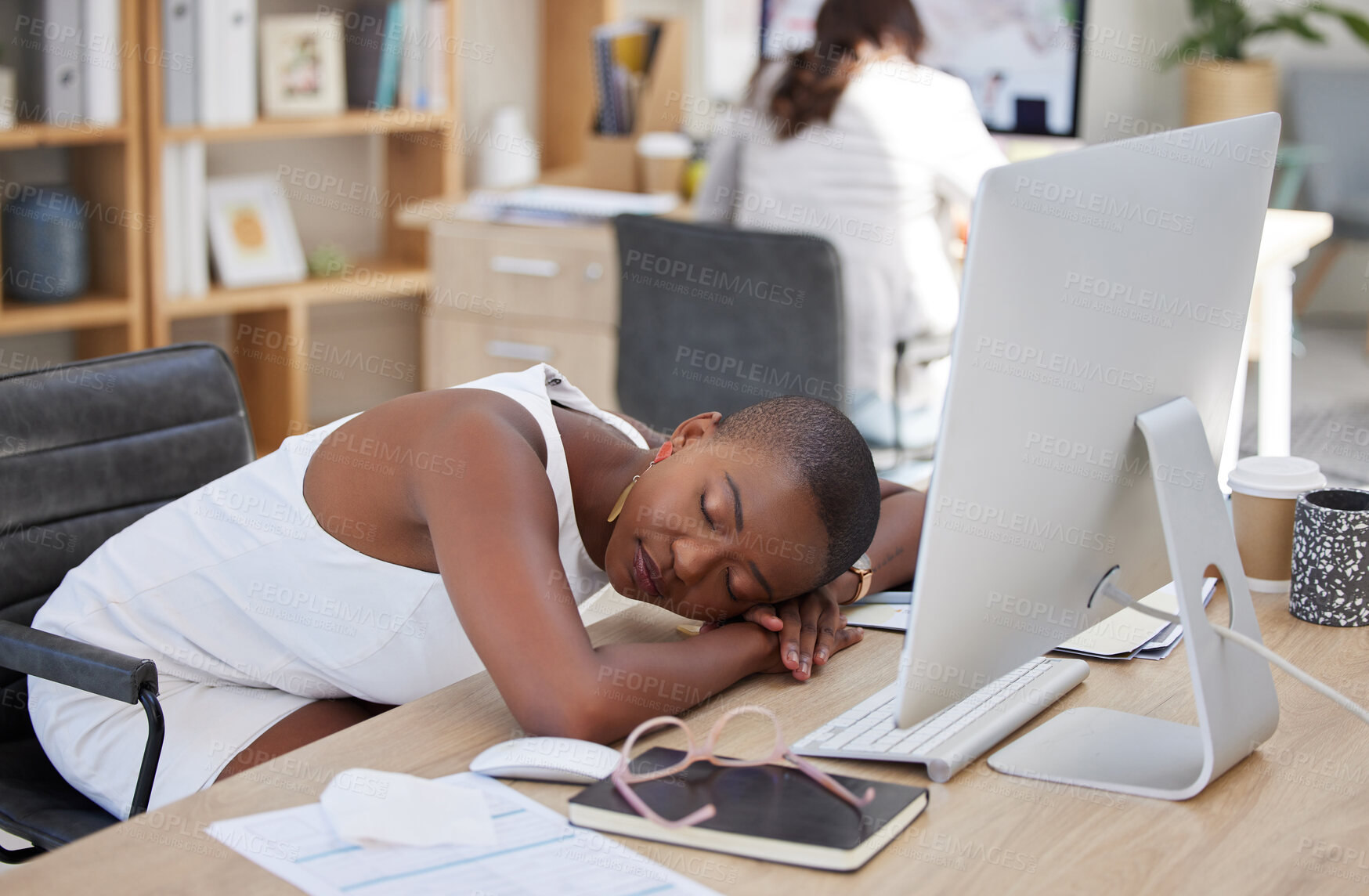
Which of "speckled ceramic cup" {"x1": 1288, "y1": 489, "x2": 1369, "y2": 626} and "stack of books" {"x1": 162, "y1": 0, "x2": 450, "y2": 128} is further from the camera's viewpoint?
"stack of books" {"x1": 162, "y1": 0, "x2": 450, "y2": 128}

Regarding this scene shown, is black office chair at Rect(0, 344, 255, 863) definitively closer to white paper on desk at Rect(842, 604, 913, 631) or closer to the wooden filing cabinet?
white paper on desk at Rect(842, 604, 913, 631)

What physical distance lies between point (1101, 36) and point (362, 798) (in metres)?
4.77

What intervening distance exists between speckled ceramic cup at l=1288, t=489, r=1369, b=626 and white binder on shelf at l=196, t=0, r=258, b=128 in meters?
2.57

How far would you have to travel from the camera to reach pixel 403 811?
84 cm

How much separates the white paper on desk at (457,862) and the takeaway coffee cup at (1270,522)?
77 cm

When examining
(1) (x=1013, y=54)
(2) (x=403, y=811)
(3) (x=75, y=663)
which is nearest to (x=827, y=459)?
(2) (x=403, y=811)

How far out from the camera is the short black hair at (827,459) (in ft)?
3.51

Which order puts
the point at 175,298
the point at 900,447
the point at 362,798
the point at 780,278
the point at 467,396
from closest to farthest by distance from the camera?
the point at 362,798 < the point at 467,396 < the point at 780,278 < the point at 900,447 < the point at 175,298

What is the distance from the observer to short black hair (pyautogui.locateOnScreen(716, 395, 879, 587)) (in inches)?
42.1

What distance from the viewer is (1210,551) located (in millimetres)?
947

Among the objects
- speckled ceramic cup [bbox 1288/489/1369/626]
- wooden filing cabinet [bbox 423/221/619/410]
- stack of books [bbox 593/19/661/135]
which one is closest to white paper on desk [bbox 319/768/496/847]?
speckled ceramic cup [bbox 1288/489/1369/626]

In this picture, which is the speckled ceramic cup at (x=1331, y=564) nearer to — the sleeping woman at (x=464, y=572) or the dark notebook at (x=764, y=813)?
the sleeping woman at (x=464, y=572)

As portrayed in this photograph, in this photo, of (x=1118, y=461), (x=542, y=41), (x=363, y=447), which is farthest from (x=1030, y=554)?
(x=542, y=41)

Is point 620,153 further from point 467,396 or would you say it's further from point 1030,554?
point 1030,554
